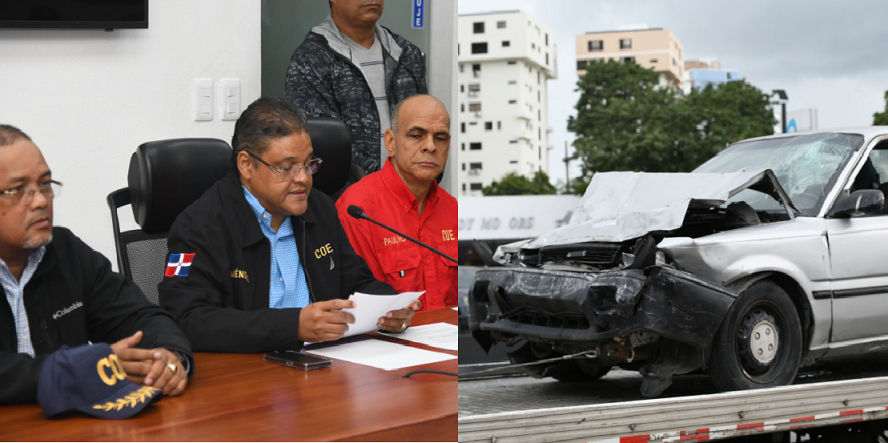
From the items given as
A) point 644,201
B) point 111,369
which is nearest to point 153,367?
point 111,369

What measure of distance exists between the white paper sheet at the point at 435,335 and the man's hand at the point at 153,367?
0.82m

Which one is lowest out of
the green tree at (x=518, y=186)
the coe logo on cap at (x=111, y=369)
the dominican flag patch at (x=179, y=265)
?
the coe logo on cap at (x=111, y=369)

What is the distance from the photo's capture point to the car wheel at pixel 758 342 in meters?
4.22

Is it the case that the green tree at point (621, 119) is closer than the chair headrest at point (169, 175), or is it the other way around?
the chair headrest at point (169, 175)

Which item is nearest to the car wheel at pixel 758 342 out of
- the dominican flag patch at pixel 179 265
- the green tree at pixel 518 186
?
the dominican flag patch at pixel 179 265

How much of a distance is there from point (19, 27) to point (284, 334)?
10.4 ft

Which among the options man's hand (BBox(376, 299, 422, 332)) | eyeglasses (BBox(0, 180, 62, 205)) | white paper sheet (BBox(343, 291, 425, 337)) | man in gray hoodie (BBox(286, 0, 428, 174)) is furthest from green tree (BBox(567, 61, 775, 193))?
eyeglasses (BBox(0, 180, 62, 205))

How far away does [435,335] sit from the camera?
292 cm

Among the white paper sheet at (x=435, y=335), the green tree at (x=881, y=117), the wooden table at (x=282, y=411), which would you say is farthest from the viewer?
the green tree at (x=881, y=117)

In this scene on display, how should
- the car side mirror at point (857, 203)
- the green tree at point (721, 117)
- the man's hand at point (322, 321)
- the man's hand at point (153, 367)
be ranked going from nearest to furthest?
the man's hand at point (153, 367) < the man's hand at point (322, 321) < the car side mirror at point (857, 203) < the green tree at point (721, 117)

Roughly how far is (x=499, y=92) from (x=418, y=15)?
6.19m

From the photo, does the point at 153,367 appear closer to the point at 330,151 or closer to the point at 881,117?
the point at 330,151

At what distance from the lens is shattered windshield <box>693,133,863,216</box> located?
5.00m

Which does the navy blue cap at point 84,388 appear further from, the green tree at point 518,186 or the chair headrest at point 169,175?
the green tree at point 518,186
